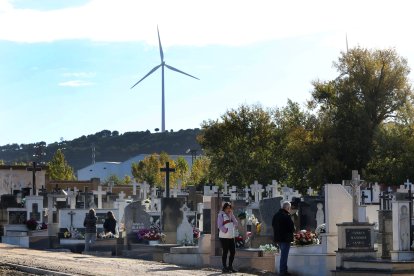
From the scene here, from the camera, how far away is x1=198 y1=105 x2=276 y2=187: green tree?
216ft

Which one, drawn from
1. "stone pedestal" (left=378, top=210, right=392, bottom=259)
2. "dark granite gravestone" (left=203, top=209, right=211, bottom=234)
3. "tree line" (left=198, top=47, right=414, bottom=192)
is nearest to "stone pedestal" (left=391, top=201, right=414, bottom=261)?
"stone pedestal" (left=378, top=210, right=392, bottom=259)

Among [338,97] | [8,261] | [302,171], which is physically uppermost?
[338,97]

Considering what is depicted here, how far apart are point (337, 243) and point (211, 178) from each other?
162ft

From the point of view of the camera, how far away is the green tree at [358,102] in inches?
2333

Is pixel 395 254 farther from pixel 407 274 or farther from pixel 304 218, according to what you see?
pixel 304 218

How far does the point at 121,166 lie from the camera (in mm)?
166250

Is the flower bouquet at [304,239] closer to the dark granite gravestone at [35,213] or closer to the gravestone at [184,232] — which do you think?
the gravestone at [184,232]

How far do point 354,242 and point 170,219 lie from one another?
10285mm

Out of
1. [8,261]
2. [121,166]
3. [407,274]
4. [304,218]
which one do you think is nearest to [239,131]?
[304,218]

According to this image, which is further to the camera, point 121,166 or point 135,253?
point 121,166

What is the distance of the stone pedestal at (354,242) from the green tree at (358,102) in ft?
126

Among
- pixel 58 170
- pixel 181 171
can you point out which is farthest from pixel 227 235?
pixel 58 170

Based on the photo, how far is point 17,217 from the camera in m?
41.3

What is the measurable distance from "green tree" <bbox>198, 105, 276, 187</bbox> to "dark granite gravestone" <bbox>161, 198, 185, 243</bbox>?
116ft
